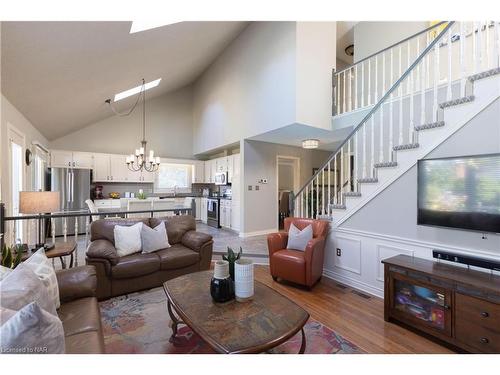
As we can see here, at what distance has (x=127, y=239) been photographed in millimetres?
2975

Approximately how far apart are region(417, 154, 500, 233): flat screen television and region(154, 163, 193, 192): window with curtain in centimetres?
706

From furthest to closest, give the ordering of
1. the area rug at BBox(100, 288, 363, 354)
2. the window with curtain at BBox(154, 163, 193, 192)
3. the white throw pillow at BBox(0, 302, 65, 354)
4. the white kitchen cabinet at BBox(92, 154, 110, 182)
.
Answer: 1. the window with curtain at BBox(154, 163, 193, 192)
2. the white kitchen cabinet at BBox(92, 154, 110, 182)
3. the area rug at BBox(100, 288, 363, 354)
4. the white throw pillow at BBox(0, 302, 65, 354)

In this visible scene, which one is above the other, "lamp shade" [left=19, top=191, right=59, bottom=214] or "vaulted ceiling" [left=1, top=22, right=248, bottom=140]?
"vaulted ceiling" [left=1, top=22, right=248, bottom=140]

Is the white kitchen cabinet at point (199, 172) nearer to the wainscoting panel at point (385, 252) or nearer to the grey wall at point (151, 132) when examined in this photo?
the grey wall at point (151, 132)

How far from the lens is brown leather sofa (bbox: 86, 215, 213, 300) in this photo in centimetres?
266

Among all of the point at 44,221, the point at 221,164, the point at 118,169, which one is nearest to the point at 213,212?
the point at 221,164

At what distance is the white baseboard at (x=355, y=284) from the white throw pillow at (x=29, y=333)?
2991 millimetres

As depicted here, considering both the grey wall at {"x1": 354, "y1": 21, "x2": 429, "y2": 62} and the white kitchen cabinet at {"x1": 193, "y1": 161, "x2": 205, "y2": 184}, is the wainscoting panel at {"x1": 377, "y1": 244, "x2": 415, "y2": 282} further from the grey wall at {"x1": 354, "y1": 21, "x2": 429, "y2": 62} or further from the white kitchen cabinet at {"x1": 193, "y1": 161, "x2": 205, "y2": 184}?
the white kitchen cabinet at {"x1": 193, "y1": 161, "x2": 205, "y2": 184}

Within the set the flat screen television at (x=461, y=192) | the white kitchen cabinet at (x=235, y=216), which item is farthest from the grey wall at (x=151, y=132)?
the flat screen television at (x=461, y=192)

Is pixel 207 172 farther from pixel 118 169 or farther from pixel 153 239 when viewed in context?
pixel 153 239

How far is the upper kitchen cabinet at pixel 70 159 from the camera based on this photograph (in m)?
5.88

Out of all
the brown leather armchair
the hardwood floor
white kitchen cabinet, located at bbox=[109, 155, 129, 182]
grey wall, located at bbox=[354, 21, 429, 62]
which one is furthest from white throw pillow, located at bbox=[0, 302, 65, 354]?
white kitchen cabinet, located at bbox=[109, 155, 129, 182]

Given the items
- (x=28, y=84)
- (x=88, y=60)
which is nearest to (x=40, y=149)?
(x=28, y=84)

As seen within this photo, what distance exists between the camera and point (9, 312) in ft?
3.31
